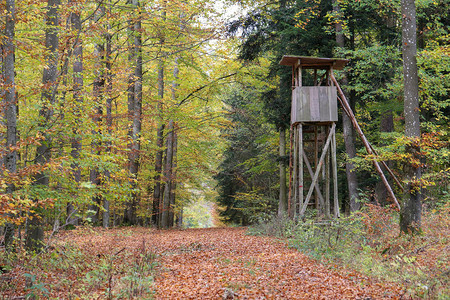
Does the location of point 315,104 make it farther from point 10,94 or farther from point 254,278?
point 10,94

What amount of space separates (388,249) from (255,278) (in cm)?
328

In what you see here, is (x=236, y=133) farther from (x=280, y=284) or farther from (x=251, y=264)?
(x=280, y=284)

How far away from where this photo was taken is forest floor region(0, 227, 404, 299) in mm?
5613

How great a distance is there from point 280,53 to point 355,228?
32.7ft

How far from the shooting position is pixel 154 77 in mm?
18781

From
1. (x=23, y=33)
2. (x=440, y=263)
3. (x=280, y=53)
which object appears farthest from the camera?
(x=280, y=53)

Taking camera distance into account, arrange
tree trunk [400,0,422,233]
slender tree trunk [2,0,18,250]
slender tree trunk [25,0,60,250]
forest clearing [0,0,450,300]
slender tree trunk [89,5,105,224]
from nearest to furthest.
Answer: forest clearing [0,0,450,300] → slender tree trunk [2,0,18,250] → slender tree trunk [25,0,60,250] → slender tree trunk [89,5,105,224] → tree trunk [400,0,422,233]

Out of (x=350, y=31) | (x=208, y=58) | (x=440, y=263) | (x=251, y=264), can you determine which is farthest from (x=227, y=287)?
(x=208, y=58)

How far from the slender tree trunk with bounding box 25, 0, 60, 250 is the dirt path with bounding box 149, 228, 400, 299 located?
2.91 meters

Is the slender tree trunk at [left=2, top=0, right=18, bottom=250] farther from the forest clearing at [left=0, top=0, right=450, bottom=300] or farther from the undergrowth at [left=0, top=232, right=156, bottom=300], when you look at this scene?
the undergrowth at [left=0, top=232, right=156, bottom=300]

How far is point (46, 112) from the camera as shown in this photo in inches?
292

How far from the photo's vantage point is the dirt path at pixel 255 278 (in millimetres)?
5609

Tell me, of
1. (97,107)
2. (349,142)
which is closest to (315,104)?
(349,142)

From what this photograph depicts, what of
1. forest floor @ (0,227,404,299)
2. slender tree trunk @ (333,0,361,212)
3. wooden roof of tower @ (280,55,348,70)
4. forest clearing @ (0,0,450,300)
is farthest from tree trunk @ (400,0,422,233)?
slender tree trunk @ (333,0,361,212)
